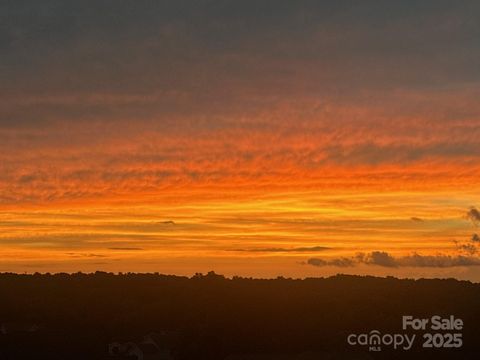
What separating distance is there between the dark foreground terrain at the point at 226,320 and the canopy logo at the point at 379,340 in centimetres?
62

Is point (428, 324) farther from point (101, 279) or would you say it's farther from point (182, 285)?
point (101, 279)

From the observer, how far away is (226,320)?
101438 millimetres

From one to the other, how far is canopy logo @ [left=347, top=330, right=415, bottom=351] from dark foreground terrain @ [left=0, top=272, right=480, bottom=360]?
0.62m

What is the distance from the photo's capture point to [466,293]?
4417 inches

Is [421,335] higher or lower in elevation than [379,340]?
higher

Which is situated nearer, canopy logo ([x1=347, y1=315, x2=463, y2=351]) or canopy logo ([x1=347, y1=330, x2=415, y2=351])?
canopy logo ([x1=347, y1=315, x2=463, y2=351])

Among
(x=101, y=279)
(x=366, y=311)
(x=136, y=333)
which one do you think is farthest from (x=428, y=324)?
(x=101, y=279)

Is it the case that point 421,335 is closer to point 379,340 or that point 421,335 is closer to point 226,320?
point 379,340

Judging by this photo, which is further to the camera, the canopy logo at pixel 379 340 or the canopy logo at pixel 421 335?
the canopy logo at pixel 379 340

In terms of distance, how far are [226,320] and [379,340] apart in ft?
62.9

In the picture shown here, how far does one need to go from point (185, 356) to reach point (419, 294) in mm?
38406

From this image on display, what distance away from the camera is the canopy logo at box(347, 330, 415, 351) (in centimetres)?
9250

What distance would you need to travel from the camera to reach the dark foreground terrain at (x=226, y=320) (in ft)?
311

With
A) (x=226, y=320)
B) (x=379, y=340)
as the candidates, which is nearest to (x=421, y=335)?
(x=379, y=340)
